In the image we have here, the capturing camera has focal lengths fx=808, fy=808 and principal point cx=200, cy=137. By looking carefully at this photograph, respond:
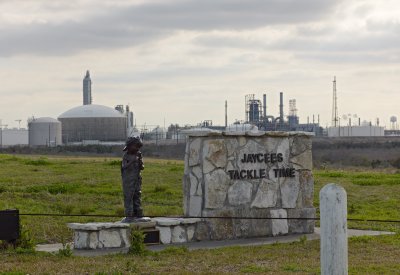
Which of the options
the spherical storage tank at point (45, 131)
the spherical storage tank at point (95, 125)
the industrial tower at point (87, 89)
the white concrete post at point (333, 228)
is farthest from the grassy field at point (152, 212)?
the industrial tower at point (87, 89)

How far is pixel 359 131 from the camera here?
386 ft

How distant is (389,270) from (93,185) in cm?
1234

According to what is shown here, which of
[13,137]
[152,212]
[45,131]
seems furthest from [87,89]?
[152,212]

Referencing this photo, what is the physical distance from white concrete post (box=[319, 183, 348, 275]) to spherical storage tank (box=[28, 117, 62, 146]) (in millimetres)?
82348

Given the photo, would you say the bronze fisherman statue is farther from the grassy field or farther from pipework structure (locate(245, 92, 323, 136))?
pipework structure (locate(245, 92, 323, 136))

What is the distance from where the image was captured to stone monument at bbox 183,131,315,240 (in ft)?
50.5

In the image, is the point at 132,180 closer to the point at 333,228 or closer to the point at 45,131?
the point at 333,228

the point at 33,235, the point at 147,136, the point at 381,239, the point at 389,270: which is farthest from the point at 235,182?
the point at 147,136

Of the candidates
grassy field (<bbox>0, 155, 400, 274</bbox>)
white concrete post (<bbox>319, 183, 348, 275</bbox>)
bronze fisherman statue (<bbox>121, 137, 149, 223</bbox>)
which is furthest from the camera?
bronze fisherman statue (<bbox>121, 137, 149, 223</bbox>)

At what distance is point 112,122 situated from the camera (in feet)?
306

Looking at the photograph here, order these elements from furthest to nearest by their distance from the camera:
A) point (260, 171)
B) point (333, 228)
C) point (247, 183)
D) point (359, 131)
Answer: point (359, 131)
point (260, 171)
point (247, 183)
point (333, 228)

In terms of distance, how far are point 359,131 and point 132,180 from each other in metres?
106

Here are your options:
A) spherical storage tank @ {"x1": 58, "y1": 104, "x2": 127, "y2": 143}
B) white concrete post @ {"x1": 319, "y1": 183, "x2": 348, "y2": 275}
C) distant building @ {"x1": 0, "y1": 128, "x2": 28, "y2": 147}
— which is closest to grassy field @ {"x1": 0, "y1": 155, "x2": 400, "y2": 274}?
white concrete post @ {"x1": 319, "y1": 183, "x2": 348, "y2": 275}

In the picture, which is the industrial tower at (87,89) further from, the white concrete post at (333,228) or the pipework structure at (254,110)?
the white concrete post at (333,228)
